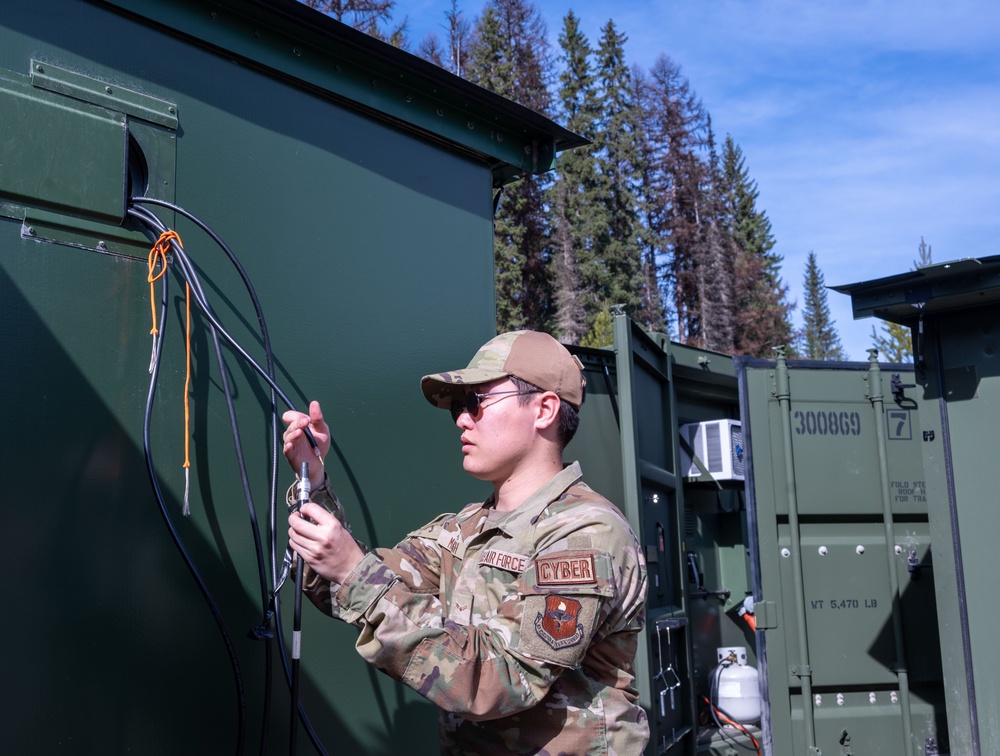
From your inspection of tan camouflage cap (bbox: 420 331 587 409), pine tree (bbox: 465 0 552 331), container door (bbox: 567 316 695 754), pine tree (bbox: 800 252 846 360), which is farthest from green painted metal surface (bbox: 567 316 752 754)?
pine tree (bbox: 800 252 846 360)

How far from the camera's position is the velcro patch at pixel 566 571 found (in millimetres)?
1996

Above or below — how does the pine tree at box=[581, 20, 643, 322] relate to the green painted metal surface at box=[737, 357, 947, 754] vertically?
above

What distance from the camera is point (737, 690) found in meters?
6.00

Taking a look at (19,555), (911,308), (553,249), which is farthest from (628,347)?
(553,249)

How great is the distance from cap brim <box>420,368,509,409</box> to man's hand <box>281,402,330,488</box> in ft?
1.00

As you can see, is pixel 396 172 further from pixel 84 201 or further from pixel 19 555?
pixel 19 555

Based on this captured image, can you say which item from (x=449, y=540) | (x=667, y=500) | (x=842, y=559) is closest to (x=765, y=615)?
(x=842, y=559)

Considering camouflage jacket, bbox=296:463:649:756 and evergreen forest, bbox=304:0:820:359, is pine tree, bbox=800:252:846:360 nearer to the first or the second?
evergreen forest, bbox=304:0:820:359

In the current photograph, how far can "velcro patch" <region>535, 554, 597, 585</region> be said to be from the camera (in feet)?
6.55

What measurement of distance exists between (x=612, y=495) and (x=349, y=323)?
8.97 feet

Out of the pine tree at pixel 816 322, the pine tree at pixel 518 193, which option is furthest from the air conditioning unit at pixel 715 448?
the pine tree at pixel 816 322

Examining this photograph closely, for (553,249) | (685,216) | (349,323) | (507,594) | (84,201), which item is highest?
(685,216)

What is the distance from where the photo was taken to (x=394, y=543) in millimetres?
2980

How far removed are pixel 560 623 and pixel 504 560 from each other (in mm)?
273
